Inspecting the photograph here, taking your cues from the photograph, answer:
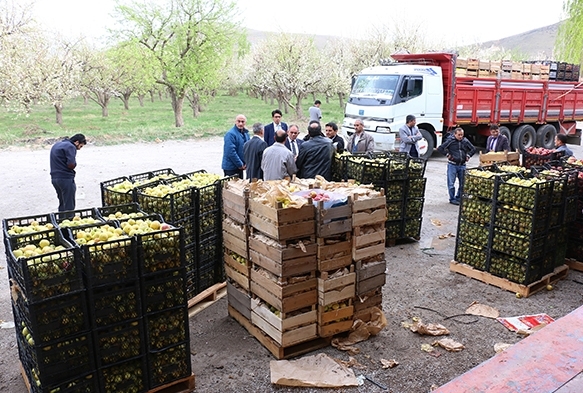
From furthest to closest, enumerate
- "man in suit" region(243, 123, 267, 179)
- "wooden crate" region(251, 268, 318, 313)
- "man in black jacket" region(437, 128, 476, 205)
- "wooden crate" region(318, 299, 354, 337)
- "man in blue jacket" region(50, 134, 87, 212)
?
1. "man in black jacket" region(437, 128, 476, 205)
2. "man in suit" region(243, 123, 267, 179)
3. "man in blue jacket" region(50, 134, 87, 212)
4. "wooden crate" region(318, 299, 354, 337)
5. "wooden crate" region(251, 268, 318, 313)

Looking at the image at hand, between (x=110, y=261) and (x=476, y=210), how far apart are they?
5.04 meters

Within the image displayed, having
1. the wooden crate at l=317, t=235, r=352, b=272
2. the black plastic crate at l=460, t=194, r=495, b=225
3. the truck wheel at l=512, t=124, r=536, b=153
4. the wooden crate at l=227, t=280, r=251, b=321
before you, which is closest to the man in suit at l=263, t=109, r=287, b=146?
the black plastic crate at l=460, t=194, r=495, b=225

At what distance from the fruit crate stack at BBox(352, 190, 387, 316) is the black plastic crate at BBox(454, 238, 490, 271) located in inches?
88.9

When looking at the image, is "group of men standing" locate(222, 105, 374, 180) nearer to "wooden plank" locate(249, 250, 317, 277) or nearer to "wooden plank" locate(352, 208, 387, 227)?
"wooden plank" locate(352, 208, 387, 227)

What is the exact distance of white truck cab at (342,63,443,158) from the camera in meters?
15.1

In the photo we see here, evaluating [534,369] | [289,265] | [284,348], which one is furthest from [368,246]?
[534,369]

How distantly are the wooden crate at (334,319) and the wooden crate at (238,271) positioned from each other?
86cm

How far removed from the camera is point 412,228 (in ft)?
27.7

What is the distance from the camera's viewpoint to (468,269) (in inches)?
271

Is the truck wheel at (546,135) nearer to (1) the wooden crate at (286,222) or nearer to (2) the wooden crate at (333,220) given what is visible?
(2) the wooden crate at (333,220)

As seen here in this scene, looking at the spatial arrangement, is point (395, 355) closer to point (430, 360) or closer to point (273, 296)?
point (430, 360)

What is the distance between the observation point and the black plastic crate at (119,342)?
3.72 meters

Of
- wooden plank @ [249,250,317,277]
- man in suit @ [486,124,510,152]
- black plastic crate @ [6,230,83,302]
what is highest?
man in suit @ [486,124,510,152]

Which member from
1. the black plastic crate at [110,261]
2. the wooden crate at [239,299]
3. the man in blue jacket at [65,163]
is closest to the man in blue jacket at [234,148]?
the man in blue jacket at [65,163]
